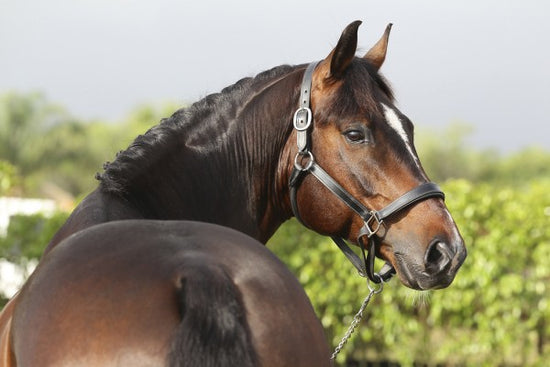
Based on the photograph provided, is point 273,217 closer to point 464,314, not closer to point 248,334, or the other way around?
point 248,334

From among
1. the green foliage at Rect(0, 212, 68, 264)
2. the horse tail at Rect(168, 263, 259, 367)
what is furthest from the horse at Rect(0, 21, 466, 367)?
the green foliage at Rect(0, 212, 68, 264)

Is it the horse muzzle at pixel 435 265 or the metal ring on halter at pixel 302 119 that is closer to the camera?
Answer: the horse muzzle at pixel 435 265

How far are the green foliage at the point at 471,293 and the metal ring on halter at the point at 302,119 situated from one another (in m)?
4.36

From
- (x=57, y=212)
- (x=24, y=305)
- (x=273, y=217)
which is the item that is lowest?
(x=57, y=212)

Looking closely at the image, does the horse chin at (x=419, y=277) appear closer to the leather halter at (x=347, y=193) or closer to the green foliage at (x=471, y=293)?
the leather halter at (x=347, y=193)

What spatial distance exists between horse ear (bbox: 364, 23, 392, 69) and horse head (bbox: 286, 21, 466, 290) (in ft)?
1.10

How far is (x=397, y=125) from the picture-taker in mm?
3201

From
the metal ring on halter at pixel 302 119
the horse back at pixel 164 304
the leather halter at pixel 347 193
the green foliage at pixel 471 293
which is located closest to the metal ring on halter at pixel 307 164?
the leather halter at pixel 347 193

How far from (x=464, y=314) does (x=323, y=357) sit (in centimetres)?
567

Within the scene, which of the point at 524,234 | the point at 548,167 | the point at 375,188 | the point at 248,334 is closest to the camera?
the point at 248,334

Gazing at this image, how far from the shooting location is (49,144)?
36.8m

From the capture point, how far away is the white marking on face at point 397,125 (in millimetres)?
3176

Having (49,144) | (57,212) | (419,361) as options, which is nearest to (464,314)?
(419,361)

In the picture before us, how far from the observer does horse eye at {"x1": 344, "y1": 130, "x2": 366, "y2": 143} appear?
318 centimetres
